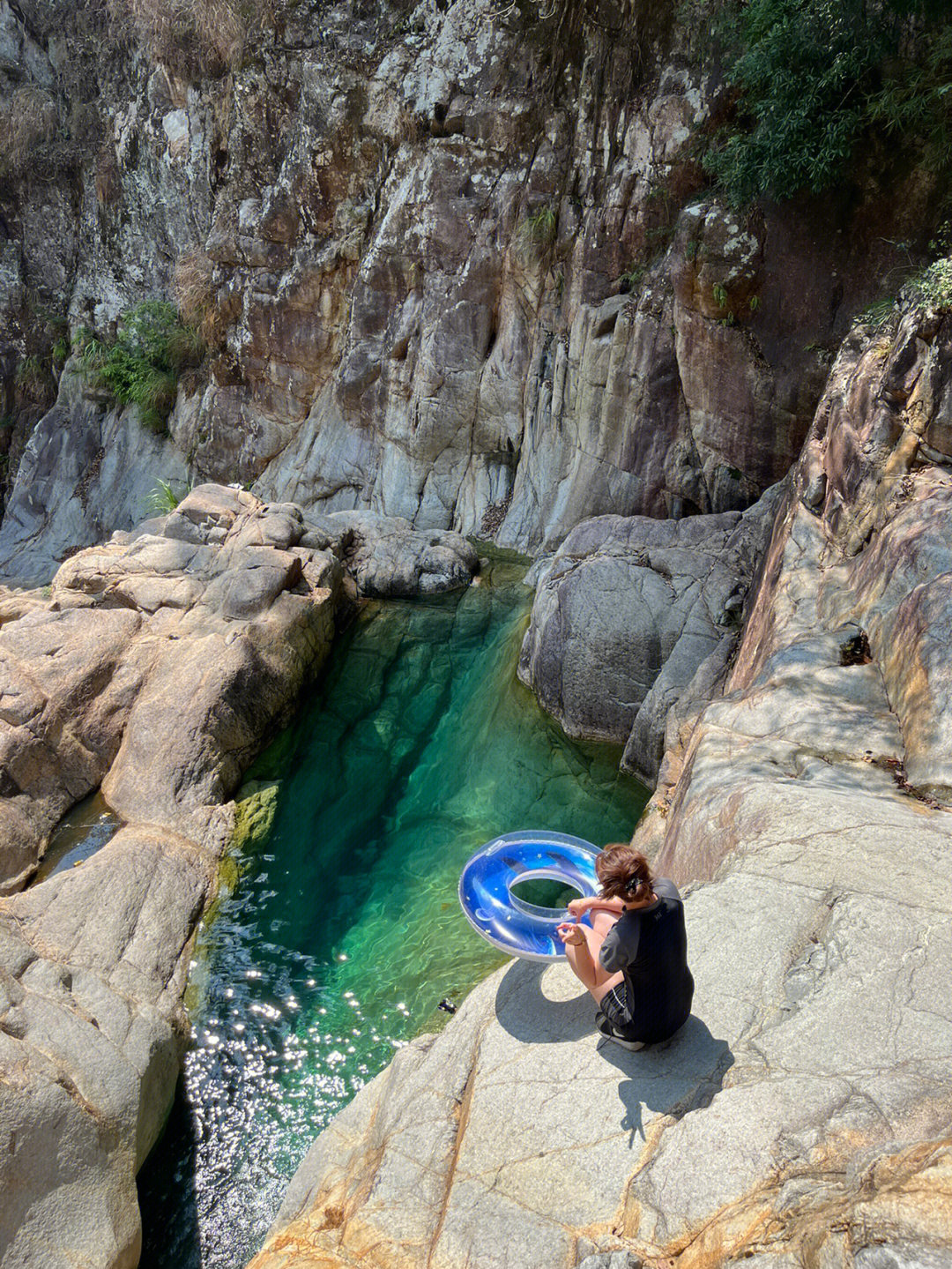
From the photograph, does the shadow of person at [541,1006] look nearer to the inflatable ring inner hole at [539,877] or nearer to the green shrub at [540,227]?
the inflatable ring inner hole at [539,877]

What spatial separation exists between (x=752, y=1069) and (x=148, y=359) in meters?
22.6

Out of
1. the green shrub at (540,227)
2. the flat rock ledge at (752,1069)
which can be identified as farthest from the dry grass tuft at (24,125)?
the flat rock ledge at (752,1069)

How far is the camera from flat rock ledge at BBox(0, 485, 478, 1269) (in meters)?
4.32

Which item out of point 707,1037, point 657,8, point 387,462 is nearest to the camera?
point 707,1037

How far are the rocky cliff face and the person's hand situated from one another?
915 centimetres

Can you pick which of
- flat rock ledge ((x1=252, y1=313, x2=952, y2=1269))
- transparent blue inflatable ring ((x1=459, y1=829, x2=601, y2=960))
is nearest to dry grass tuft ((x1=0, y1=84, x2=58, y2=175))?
transparent blue inflatable ring ((x1=459, y1=829, x2=601, y2=960))

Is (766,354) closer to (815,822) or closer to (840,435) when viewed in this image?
(840,435)

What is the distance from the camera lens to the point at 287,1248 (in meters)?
3.43

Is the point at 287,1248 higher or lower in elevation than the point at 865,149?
lower

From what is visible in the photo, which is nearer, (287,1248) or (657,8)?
(287,1248)

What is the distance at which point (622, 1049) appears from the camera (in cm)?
341

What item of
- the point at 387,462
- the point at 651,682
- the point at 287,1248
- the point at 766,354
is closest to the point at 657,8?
the point at 766,354

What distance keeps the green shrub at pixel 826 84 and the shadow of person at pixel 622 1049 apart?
9125 mm

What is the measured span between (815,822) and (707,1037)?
1.37 meters
